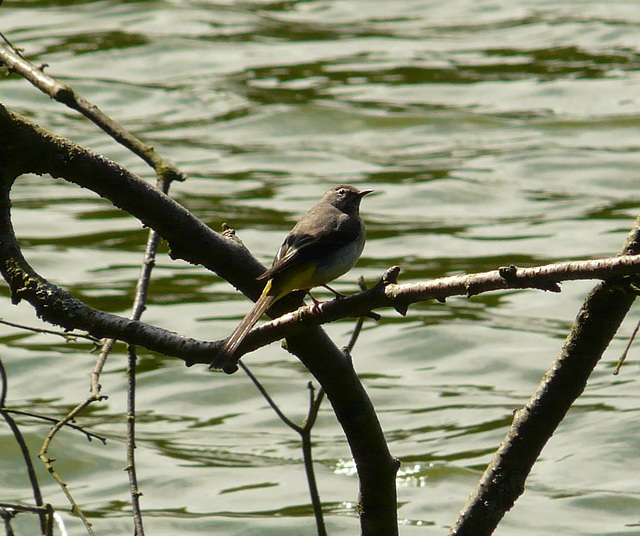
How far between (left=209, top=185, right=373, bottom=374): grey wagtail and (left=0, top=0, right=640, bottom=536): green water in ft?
5.89

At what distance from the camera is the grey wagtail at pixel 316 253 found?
3.48 m

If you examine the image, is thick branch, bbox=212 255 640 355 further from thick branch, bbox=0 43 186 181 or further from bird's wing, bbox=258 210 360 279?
thick branch, bbox=0 43 186 181

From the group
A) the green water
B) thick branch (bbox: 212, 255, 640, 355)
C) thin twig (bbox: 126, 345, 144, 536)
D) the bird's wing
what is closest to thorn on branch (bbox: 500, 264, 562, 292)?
thick branch (bbox: 212, 255, 640, 355)

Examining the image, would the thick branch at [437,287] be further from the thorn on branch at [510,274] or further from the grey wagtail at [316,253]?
the grey wagtail at [316,253]

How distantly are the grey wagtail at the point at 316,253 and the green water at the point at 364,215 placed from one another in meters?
1.80

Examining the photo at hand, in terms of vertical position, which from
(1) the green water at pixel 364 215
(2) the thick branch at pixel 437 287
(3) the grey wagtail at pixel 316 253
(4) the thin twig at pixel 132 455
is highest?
(2) the thick branch at pixel 437 287

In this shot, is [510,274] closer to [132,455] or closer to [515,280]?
[515,280]

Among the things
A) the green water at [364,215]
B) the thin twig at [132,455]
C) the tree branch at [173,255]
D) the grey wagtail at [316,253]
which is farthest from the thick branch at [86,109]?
the green water at [364,215]

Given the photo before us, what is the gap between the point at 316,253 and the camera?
13.6 feet

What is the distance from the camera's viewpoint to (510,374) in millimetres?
7648

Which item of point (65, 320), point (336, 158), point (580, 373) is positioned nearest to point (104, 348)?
point (65, 320)

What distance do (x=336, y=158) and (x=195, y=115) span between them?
2120 mm

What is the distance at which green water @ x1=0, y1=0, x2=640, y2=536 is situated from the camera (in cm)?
634

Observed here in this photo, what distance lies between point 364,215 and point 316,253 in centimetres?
618
